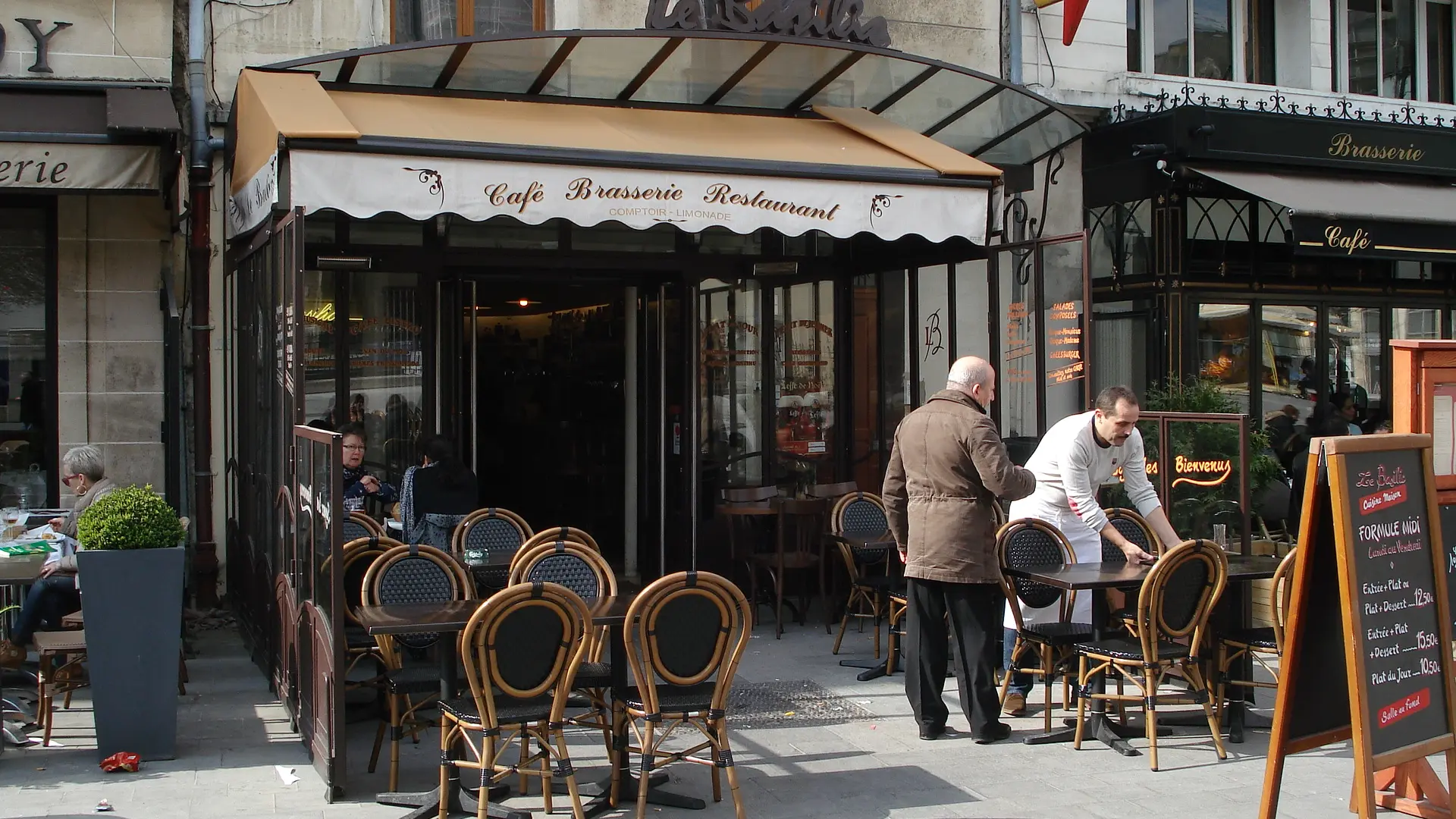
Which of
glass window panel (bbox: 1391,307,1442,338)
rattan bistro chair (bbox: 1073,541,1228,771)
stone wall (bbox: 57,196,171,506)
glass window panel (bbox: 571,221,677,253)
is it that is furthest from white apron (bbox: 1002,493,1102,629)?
glass window panel (bbox: 1391,307,1442,338)

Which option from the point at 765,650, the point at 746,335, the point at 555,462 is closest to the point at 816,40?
the point at 746,335

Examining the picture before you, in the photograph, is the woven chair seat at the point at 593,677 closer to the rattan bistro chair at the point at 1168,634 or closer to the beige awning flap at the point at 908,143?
the rattan bistro chair at the point at 1168,634

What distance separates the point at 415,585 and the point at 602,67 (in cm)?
382

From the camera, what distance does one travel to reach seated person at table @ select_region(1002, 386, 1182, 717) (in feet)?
22.7

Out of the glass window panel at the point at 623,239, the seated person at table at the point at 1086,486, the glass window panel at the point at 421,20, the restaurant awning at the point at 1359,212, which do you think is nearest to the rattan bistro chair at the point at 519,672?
the seated person at table at the point at 1086,486

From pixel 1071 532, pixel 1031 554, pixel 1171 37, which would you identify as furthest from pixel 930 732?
pixel 1171 37

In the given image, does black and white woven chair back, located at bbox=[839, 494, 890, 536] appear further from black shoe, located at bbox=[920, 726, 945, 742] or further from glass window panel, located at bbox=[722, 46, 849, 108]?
glass window panel, located at bbox=[722, 46, 849, 108]

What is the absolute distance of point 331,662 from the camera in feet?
18.2

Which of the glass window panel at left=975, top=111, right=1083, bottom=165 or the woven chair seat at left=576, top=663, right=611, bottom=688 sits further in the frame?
the glass window panel at left=975, top=111, right=1083, bottom=165

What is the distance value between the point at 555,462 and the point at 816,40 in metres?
4.62

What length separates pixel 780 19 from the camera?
8.31 meters

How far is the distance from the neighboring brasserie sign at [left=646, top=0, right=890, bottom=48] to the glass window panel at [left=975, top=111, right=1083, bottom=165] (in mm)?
1643

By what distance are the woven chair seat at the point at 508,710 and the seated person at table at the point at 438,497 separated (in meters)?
2.75

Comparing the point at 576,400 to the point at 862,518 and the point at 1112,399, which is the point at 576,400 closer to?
the point at 862,518
